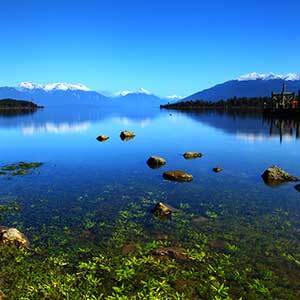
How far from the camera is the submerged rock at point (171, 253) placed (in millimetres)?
15203

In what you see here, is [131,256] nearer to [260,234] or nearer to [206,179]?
[260,234]

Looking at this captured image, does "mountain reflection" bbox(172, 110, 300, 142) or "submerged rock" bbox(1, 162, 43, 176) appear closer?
"submerged rock" bbox(1, 162, 43, 176)

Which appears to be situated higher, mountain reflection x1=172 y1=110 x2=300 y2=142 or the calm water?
the calm water

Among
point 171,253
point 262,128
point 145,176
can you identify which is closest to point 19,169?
point 145,176

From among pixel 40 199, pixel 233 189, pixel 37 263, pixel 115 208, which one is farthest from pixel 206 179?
pixel 37 263

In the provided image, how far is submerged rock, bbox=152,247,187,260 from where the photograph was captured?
1520cm

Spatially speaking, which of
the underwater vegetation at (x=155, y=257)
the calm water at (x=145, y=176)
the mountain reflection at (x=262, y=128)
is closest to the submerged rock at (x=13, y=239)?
the underwater vegetation at (x=155, y=257)

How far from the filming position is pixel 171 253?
609 inches

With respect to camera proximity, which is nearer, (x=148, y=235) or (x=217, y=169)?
(x=148, y=235)

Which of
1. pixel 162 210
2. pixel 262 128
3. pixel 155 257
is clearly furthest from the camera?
pixel 262 128

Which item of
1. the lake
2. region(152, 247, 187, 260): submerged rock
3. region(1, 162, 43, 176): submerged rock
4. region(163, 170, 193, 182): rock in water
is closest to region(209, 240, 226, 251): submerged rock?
the lake

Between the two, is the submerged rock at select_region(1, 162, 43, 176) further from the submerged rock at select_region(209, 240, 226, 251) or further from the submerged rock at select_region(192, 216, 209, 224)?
the submerged rock at select_region(209, 240, 226, 251)

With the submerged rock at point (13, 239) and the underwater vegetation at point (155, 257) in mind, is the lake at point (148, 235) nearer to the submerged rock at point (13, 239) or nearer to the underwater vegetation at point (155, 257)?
the underwater vegetation at point (155, 257)

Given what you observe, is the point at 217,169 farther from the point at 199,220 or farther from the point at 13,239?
the point at 13,239
